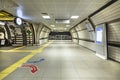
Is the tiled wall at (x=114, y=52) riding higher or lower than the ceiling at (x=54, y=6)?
lower

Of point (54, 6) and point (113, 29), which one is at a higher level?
point (54, 6)

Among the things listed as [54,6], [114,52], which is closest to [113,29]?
[114,52]

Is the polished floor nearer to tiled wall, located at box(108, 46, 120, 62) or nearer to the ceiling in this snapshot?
tiled wall, located at box(108, 46, 120, 62)

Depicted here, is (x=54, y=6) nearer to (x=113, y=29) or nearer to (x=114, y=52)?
(x=113, y=29)

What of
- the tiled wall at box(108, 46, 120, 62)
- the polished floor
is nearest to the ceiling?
the tiled wall at box(108, 46, 120, 62)

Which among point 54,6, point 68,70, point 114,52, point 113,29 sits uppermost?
point 54,6

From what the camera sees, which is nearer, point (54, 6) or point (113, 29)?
point (113, 29)

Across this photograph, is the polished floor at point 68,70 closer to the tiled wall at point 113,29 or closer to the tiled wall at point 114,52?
the tiled wall at point 114,52

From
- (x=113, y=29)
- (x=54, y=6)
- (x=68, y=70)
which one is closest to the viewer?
(x=68, y=70)

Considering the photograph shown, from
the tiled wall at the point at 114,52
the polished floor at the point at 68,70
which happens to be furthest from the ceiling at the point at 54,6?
the polished floor at the point at 68,70

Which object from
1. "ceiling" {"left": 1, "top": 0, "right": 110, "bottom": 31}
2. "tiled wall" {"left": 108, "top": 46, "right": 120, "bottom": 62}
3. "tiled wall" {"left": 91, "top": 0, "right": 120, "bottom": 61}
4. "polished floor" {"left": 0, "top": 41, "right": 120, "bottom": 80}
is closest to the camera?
"polished floor" {"left": 0, "top": 41, "right": 120, "bottom": 80}

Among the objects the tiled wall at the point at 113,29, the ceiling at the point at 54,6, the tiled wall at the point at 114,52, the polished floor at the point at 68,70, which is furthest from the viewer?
the tiled wall at the point at 114,52

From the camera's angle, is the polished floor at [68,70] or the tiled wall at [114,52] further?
the tiled wall at [114,52]

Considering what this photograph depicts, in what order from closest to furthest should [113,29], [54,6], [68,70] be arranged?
[68,70] < [113,29] < [54,6]
